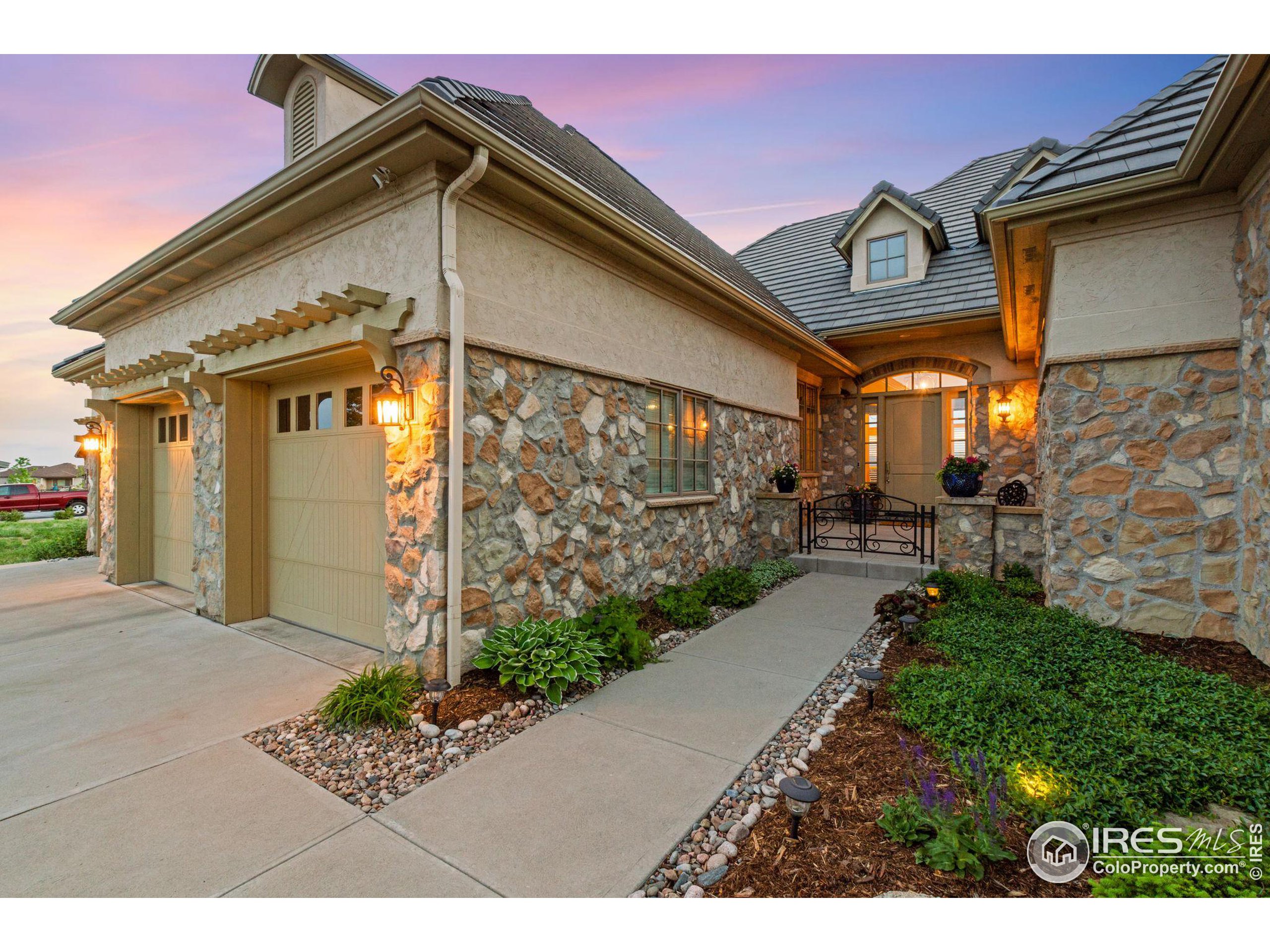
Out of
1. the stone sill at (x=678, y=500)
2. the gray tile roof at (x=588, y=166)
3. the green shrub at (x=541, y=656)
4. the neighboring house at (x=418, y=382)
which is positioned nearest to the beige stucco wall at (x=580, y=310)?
the neighboring house at (x=418, y=382)

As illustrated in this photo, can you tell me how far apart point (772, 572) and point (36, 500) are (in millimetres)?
26010

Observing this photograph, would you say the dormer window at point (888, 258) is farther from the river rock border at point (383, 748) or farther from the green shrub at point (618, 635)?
the river rock border at point (383, 748)

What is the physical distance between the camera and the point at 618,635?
4.64 metres

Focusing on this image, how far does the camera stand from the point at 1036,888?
2.10m

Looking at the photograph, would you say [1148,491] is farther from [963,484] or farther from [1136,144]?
[1136,144]

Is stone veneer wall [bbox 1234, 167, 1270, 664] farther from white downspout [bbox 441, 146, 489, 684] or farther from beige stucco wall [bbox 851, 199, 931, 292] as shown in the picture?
beige stucco wall [bbox 851, 199, 931, 292]

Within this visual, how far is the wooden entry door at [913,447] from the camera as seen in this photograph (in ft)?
35.3

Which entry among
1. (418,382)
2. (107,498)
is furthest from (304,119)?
(107,498)

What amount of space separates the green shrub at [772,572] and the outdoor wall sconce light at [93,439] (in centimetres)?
985

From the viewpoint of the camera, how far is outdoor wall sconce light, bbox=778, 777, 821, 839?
2307 mm
